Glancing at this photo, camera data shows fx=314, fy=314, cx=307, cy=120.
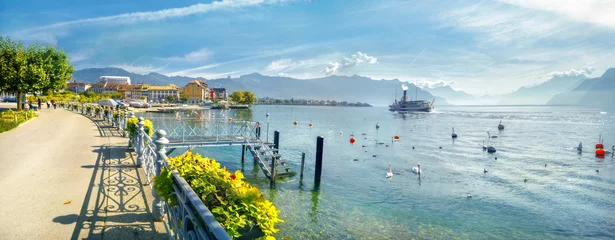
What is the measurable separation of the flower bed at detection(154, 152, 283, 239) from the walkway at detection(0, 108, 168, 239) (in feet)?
4.63

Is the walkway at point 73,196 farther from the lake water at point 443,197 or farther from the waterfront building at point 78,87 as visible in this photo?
the waterfront building at point 78,87

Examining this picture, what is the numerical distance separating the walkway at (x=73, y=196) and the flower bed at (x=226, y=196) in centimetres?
141

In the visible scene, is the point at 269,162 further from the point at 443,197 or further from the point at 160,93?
the point at 160,93

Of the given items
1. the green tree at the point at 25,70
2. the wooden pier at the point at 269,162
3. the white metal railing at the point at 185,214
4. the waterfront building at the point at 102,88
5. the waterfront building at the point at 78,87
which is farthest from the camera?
the waterfront building at the point at 78,87

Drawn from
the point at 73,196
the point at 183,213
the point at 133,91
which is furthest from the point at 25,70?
the point at 133,91

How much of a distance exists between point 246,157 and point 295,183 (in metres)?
8.74

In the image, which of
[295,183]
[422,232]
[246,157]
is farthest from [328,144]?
[422,232]

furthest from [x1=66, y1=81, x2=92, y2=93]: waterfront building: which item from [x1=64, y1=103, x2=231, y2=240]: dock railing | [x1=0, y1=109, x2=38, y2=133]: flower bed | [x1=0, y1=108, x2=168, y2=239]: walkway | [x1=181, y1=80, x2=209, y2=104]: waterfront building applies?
[x1=64, y1=103, x2=231, y2=240]: dock railing

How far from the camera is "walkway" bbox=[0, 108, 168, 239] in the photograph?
5.43 metres

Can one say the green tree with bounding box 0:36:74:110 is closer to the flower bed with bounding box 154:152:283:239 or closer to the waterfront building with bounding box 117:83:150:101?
the flower bed with bounding box 154:152:283:239

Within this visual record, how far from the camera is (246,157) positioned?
27531mm

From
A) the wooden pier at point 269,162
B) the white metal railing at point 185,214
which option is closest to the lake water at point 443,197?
the wooden pier at point 269,162

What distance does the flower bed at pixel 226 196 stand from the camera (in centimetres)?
332

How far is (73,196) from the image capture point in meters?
7.12
